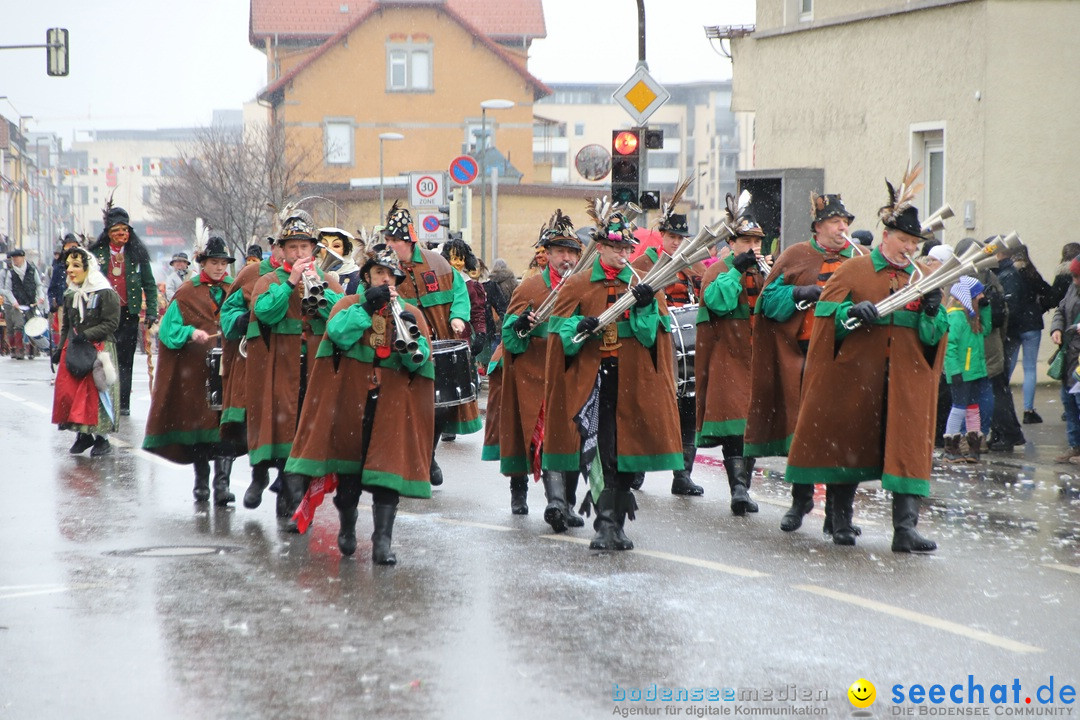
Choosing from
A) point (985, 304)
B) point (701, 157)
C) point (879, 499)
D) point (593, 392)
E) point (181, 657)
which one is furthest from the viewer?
point (701, 157)

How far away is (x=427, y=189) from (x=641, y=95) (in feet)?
31.9

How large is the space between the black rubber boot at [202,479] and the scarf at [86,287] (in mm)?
3366

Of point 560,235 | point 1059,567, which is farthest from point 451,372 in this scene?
point 1059,567

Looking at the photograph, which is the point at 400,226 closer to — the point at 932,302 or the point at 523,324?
the point at 523,324

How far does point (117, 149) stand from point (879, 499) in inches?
5989

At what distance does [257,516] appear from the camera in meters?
10.7

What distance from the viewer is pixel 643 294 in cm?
895

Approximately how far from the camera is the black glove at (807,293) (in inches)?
395

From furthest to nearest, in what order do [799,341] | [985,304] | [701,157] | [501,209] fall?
1. [701,157]
2. [501,209]
3. [985,304]
4. [799,341]

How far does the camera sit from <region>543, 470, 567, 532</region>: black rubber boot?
32.2 feet

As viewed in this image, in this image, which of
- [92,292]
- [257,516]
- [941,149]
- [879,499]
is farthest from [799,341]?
[941,149]

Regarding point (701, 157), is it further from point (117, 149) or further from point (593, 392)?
point (593, 392)

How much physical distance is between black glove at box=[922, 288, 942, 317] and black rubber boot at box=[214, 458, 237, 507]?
5.10 meters

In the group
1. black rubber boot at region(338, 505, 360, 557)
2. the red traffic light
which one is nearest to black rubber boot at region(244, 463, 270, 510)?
black rubber boot at region(338, 505, 360, 557)
